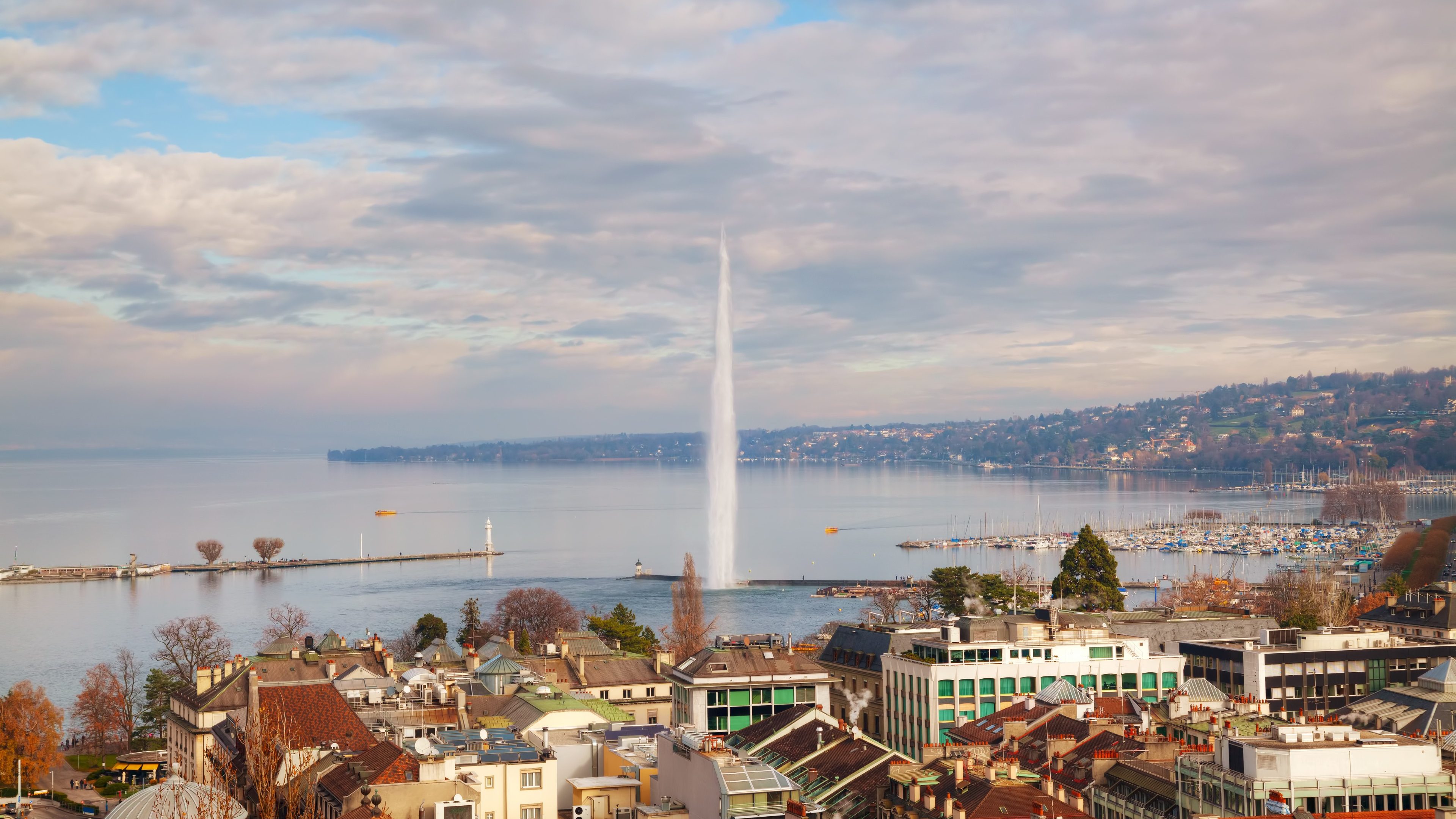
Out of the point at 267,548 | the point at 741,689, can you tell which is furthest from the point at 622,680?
the point at 267,548

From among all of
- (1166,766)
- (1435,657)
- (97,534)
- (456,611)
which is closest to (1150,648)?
(1435,657)

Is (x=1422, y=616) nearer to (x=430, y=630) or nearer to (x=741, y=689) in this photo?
(x=741, y=689)

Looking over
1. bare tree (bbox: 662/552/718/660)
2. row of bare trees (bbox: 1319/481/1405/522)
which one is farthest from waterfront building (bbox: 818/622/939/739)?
row of bare trees (bbox: 1319/481/1405/522)

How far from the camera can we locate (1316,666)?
47312mm

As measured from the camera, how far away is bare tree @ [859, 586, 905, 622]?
79.4 meters

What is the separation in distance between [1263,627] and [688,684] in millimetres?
Result: 25097

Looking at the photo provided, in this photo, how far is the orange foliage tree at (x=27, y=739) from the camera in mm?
46688

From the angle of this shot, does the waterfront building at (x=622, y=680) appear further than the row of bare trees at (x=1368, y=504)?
No

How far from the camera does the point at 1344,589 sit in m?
89.2

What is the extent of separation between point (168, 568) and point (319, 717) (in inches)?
4834

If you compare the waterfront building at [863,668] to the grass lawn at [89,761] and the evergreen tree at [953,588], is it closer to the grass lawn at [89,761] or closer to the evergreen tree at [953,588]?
the evergreen tree at [953,588]

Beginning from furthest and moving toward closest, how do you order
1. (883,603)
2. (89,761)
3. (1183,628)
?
(883,603), (1183,628), (89,761)

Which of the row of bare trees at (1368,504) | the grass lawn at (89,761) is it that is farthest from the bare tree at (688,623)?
the row of bare trees at (1368,504)

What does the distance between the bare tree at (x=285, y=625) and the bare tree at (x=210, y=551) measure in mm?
44700
